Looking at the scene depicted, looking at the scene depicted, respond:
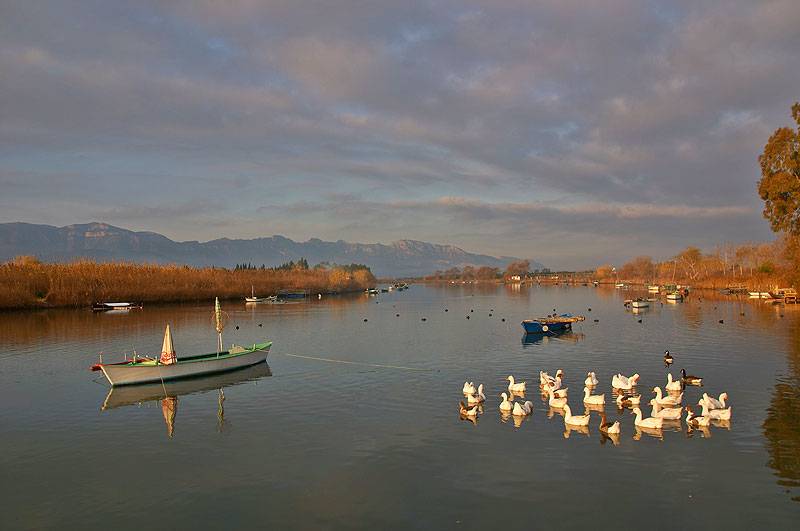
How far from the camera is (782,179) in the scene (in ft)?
202

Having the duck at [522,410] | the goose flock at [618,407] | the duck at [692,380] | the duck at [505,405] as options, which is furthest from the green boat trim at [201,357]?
the duck at [692,380]

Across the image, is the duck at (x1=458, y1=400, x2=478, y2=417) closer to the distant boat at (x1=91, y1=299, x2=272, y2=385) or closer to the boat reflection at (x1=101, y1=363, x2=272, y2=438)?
the boat reflection at (x1=101, y1=363, x2=272, y2=438)

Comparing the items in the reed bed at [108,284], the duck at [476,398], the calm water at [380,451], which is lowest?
the calm water at [380,451]

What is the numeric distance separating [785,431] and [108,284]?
116353mm

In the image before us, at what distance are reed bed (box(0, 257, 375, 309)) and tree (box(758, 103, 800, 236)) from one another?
107837 mm

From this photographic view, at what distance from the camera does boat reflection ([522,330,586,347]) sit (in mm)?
57234

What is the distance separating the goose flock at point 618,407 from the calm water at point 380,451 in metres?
0.55

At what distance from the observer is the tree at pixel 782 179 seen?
202 feet

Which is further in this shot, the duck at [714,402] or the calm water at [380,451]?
the duck at [714,402]

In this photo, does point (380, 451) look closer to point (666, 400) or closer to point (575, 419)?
point (575, 419)

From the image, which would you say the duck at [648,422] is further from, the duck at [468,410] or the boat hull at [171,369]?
the boat hull at [171,369]

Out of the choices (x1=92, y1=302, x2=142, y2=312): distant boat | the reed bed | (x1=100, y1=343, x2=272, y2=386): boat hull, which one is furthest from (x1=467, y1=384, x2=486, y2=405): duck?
the reed bed

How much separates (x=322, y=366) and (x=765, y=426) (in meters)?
28.7

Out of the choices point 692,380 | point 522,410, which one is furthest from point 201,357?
point 692,380
